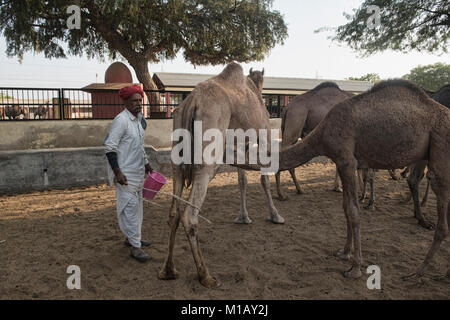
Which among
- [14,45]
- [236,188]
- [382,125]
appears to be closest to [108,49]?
[14,45]

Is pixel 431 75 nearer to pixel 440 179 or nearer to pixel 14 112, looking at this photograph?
pixel 440 179

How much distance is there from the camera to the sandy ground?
126 inches

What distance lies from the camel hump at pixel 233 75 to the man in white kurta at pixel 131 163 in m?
1.24

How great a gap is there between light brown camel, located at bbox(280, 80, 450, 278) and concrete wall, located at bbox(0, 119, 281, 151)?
26.0ft

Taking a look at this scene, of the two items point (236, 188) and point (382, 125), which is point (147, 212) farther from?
point (382, 125)

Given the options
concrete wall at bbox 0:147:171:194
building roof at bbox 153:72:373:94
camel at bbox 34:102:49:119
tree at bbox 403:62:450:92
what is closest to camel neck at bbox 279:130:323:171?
concrete wall at bbox 0:147:171:194

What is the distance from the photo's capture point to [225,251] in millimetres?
4184

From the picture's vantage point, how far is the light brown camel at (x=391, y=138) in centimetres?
332

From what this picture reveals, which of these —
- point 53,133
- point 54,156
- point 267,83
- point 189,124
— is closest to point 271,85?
point 267,83

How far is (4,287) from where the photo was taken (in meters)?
3.26

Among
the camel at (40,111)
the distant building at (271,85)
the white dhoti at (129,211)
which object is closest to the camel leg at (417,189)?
the white dhoti at (129,211)

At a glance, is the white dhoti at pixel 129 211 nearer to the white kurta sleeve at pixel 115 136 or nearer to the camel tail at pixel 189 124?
the white kurta sleeve at pixel 115 136

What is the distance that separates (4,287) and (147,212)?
2.84 meters

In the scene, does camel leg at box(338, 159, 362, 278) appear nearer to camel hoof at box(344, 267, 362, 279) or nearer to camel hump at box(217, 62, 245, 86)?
camel hoof at box(344, 267, 362, 279)
